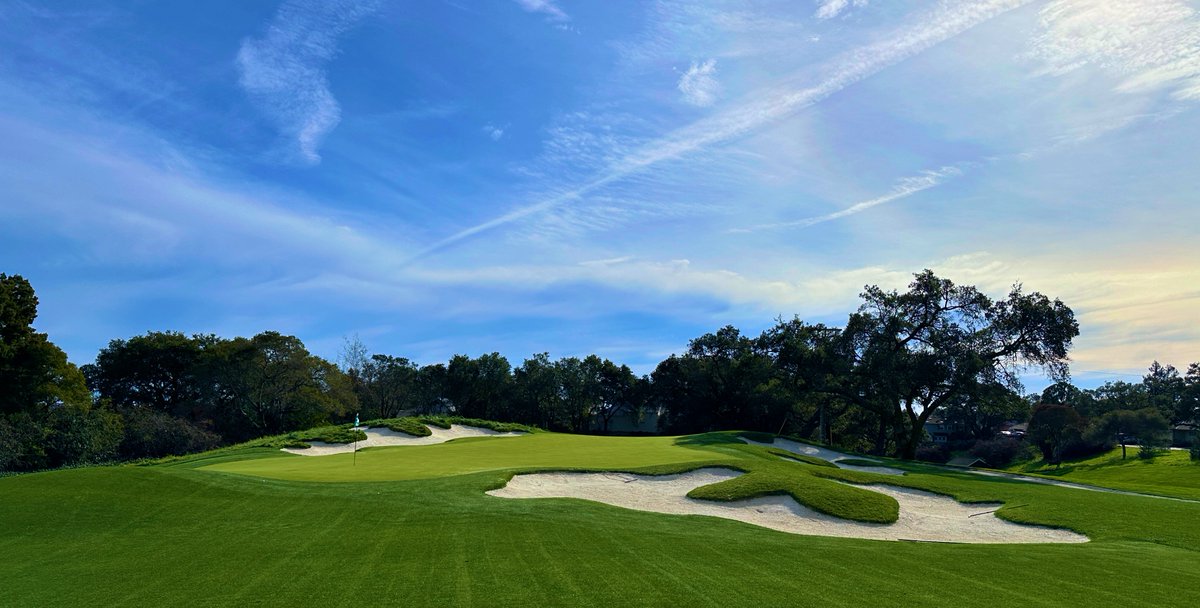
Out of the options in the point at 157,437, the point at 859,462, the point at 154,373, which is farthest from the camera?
the point at 154,373

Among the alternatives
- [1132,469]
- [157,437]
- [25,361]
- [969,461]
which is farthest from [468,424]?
[969,461]

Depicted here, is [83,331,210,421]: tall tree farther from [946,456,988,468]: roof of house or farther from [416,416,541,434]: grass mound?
[946,456,988,468]: roof of house

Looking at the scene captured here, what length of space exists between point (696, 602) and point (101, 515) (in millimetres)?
12287

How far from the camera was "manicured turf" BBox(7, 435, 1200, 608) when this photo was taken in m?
8.53

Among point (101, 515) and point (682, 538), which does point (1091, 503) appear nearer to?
point (682, 538)

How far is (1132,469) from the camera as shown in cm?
5453

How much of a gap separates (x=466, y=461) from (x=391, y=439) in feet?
57.9

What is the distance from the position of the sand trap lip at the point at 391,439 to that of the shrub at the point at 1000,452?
56.6 m

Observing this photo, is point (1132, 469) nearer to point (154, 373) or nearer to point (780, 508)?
point (780, 508)

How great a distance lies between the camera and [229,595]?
843 cm

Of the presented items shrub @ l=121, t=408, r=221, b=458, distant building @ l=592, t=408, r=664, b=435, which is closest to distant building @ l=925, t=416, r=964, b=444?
distant building @ l=592, t=408, r=664, b=435

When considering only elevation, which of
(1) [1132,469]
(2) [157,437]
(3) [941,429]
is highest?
(3) [941,429]

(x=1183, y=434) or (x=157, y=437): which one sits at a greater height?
(x=1183, y=434)

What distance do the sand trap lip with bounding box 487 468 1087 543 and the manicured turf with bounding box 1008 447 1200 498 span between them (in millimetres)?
28257
